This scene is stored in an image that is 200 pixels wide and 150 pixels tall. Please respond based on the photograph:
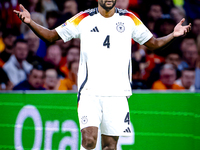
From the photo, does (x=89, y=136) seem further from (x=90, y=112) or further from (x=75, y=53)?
(x=75, y=53)

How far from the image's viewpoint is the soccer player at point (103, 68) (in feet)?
10.1

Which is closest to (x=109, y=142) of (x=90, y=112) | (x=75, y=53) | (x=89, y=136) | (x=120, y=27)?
(x=89, y=136)

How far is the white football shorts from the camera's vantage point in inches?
120

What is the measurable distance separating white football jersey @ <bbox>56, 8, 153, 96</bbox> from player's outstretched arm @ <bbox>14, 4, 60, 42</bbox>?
0.26ft

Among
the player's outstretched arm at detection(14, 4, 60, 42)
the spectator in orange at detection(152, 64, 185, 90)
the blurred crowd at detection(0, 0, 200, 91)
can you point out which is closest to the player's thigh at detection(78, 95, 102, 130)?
the player's outstretched arm at detection(14, 4, 60, 42)

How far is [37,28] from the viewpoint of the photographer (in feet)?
10.3

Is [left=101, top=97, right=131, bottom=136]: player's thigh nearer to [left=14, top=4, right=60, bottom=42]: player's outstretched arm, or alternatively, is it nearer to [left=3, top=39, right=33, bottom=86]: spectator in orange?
[left=14, top=4, right=60, bottom=42]: player's outstretched arm

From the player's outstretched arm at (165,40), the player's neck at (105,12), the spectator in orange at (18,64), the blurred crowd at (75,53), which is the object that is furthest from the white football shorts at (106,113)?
the spectator in orange at (18,64)

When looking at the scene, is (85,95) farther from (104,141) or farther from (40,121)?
(40,121)

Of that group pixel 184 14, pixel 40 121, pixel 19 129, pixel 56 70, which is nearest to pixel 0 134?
pixel 19 129

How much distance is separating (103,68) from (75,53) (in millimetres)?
3088

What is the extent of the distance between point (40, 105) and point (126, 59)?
176 cm

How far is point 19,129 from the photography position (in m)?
4.46

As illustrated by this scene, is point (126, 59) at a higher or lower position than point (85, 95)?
higher
